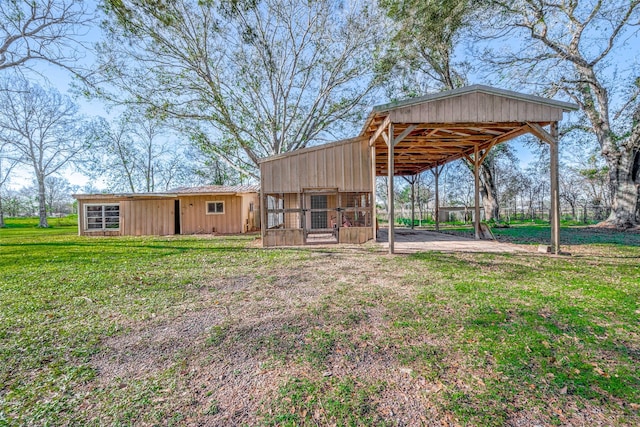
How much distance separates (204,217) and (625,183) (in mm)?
19621

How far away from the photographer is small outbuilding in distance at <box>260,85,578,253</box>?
6.76 metres

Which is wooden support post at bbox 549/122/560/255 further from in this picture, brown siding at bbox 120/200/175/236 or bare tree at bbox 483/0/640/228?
brown siding at bbox 120/200/175/236

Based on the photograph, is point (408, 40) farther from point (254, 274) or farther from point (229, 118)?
point (254, 274)

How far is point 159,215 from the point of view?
49.5ft

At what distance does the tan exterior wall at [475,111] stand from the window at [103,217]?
1543 centimetres

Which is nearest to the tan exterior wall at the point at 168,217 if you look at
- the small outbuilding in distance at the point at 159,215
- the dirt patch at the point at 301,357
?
the small outbuilding in distance at the point at 159,215

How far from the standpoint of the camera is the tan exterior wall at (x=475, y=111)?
678 centimetres

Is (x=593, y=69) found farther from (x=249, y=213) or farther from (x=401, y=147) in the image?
(x=249, y=213)

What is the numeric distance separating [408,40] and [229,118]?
29.6 feet

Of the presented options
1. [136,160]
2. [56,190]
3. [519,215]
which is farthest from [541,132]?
[56,190]

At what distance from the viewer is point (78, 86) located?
1052 cm

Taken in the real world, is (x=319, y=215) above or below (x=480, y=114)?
below

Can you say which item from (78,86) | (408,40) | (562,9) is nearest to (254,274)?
(78,86)

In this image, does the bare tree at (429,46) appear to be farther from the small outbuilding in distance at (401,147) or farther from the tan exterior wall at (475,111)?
the tan exterior wall at (475,111)
